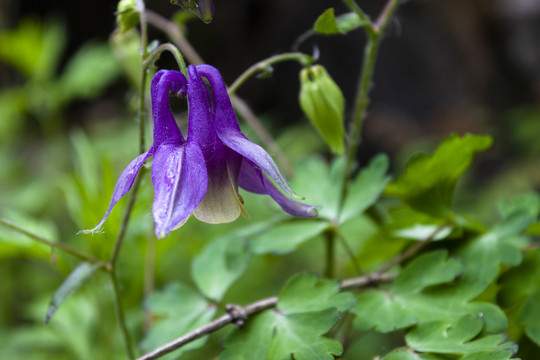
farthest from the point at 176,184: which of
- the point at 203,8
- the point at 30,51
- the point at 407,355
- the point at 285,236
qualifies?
the point at 30,51

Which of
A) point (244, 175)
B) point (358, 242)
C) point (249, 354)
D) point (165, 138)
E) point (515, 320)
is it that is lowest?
point (358, 242)

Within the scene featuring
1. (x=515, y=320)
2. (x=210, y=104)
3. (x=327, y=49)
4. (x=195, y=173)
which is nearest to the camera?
(x=195, y=173)

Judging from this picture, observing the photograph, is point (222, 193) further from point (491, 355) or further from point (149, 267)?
point (149, 267)

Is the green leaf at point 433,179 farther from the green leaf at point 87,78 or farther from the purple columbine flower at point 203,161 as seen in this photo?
the green leaf at point 87,78

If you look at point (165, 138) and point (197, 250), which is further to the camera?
point (197, 250)

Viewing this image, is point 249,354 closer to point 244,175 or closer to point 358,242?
point 244,175

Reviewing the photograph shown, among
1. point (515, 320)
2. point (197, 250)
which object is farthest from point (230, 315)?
point (197, 250)

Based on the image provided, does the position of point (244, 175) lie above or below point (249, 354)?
above
